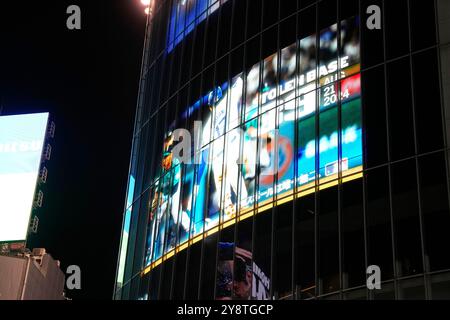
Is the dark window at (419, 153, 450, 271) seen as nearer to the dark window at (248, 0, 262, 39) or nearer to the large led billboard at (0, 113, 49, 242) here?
the dark window at (248, 0, 262, 39)

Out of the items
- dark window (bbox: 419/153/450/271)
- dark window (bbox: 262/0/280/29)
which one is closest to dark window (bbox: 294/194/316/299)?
dark window (bbox: 419/153/450/271)

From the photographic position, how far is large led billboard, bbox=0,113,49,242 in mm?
40406

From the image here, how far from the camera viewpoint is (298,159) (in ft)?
100

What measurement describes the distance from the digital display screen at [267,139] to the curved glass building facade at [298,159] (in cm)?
6

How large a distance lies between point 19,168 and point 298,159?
61.6 ft

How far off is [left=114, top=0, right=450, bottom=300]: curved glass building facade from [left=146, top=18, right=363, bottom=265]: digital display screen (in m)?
0.06

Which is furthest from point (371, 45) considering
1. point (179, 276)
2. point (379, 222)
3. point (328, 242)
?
point (179, 276)

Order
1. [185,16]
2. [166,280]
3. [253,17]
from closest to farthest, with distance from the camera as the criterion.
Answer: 1. [166,280]
2. [253,17]
3. [185,16]

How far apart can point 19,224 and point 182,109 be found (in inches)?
427

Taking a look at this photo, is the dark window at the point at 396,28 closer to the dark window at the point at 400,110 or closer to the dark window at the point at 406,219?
the dark window at the point at 400,110

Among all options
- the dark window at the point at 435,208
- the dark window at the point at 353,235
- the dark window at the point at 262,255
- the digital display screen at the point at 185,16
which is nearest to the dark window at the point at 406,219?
the dark window at the point at 435,208

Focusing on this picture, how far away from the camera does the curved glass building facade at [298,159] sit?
26.1 meters

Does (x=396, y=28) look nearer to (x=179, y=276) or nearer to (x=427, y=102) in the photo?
(x=427, y=102)
